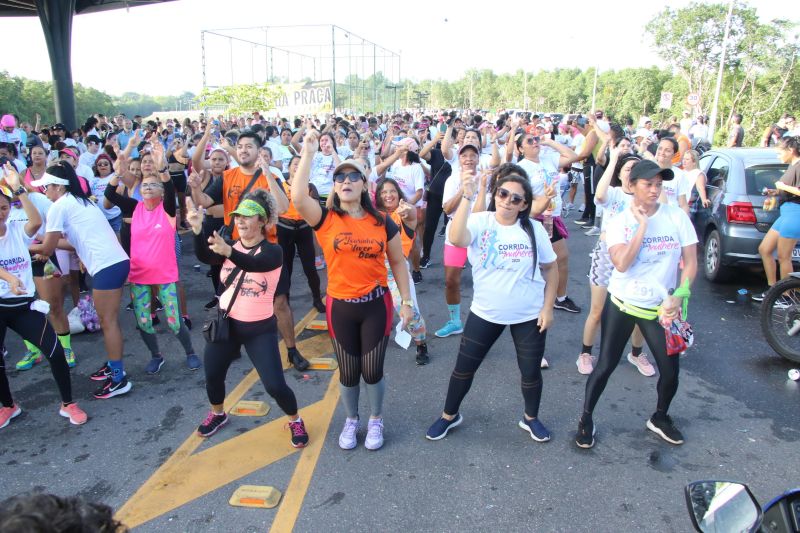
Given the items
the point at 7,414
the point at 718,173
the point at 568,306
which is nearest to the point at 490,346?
the point at 568,306

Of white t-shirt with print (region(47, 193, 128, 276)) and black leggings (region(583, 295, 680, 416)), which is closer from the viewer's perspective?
black leggings (region(583, 295, 680, 416))

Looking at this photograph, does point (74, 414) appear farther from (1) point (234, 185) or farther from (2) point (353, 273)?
(2) point (353, 273)

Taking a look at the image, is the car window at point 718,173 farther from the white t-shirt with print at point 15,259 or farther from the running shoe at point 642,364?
the white t-shirt with print at point 15,259

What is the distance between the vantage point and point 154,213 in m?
5.06

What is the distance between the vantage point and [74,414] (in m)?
4.31

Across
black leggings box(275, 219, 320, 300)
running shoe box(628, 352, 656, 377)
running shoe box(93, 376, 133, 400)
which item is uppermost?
black leggings box(275, 219, 320, 300)

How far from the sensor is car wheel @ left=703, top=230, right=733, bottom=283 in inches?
289

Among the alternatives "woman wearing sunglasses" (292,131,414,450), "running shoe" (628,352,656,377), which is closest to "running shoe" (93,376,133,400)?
"woman wearing sunglasses" (292,131,414,450)

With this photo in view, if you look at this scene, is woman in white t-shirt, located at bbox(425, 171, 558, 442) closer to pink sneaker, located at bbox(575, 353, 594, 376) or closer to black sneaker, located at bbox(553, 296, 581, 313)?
pink sneaker, located at bbox(575, 353, 594, 376)

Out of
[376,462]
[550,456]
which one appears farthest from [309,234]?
[550,456]

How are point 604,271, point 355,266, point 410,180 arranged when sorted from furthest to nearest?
point 410,180 < point 604,271 < point 355,266

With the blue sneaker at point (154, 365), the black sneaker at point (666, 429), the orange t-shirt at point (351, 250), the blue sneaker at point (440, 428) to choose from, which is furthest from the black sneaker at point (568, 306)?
the blue sneaker at point (154, 365)

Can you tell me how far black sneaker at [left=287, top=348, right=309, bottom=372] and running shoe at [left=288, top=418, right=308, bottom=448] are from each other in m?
1.23

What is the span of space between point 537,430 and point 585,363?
52.4 inches
